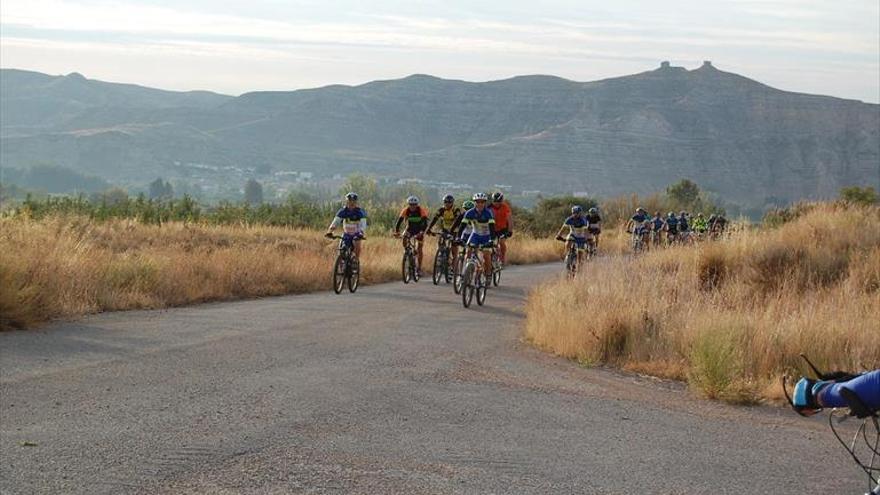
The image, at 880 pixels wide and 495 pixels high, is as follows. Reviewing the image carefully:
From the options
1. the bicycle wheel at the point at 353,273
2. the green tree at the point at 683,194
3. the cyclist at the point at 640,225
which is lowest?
the green tree at the point at 683,194

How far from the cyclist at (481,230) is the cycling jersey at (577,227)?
4889 mm

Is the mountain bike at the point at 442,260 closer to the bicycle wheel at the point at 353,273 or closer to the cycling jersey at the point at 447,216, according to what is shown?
the cycling jersey at the point at 447,216

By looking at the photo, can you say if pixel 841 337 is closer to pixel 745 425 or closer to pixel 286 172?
pixel 745 425

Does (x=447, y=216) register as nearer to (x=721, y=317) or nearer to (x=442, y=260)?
(x=442, y=260)

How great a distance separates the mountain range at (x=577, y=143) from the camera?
133 meters

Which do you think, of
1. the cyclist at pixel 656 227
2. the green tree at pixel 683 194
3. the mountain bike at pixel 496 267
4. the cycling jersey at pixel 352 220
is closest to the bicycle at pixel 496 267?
the mountain bike at pixel 496 267

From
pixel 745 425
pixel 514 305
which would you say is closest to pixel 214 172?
pixel 514 305

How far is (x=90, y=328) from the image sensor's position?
14.5 metres

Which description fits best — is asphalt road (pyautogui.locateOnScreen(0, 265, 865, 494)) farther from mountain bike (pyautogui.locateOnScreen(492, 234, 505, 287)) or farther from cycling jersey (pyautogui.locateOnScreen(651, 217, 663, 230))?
cycling jersey (pyautogui.locateOnScreen(651, 217, 663, 230))

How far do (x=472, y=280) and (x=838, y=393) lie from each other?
1680cm

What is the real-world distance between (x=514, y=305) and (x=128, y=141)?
165 metres

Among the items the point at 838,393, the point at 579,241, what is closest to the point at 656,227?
the point at 579,241

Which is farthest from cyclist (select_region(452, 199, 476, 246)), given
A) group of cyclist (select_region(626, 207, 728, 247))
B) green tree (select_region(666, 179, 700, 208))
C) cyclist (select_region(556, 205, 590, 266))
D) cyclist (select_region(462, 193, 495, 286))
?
green tree (select_region(666, 179, 700, 208))

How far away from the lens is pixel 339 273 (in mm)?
22453
